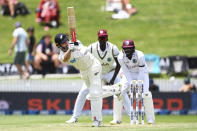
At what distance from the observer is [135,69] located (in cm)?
1376

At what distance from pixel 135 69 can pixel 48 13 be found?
1273cm

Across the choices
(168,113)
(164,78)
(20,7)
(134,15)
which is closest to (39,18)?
(20,7)

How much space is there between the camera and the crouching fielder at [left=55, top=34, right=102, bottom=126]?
1220 cm

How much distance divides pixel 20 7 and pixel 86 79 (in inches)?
616

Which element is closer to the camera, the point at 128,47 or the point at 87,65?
the point at 87,65

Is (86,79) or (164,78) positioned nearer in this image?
(86,79)

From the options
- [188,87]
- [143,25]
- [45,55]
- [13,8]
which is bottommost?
[188,87]

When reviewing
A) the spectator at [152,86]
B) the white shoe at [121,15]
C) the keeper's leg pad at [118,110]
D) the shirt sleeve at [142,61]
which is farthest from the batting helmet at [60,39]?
the white shoe at [121,15]

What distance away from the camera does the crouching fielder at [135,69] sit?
1330cm

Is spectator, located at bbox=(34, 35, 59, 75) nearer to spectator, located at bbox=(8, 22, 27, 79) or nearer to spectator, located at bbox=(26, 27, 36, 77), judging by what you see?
spectator, located at bbox=(26, 27, 36, 77)

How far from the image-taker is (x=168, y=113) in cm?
1945

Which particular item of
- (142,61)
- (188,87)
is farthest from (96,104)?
(188,87)

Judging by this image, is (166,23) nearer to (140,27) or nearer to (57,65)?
(140,27)

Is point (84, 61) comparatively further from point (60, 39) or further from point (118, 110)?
point (118, 110)
